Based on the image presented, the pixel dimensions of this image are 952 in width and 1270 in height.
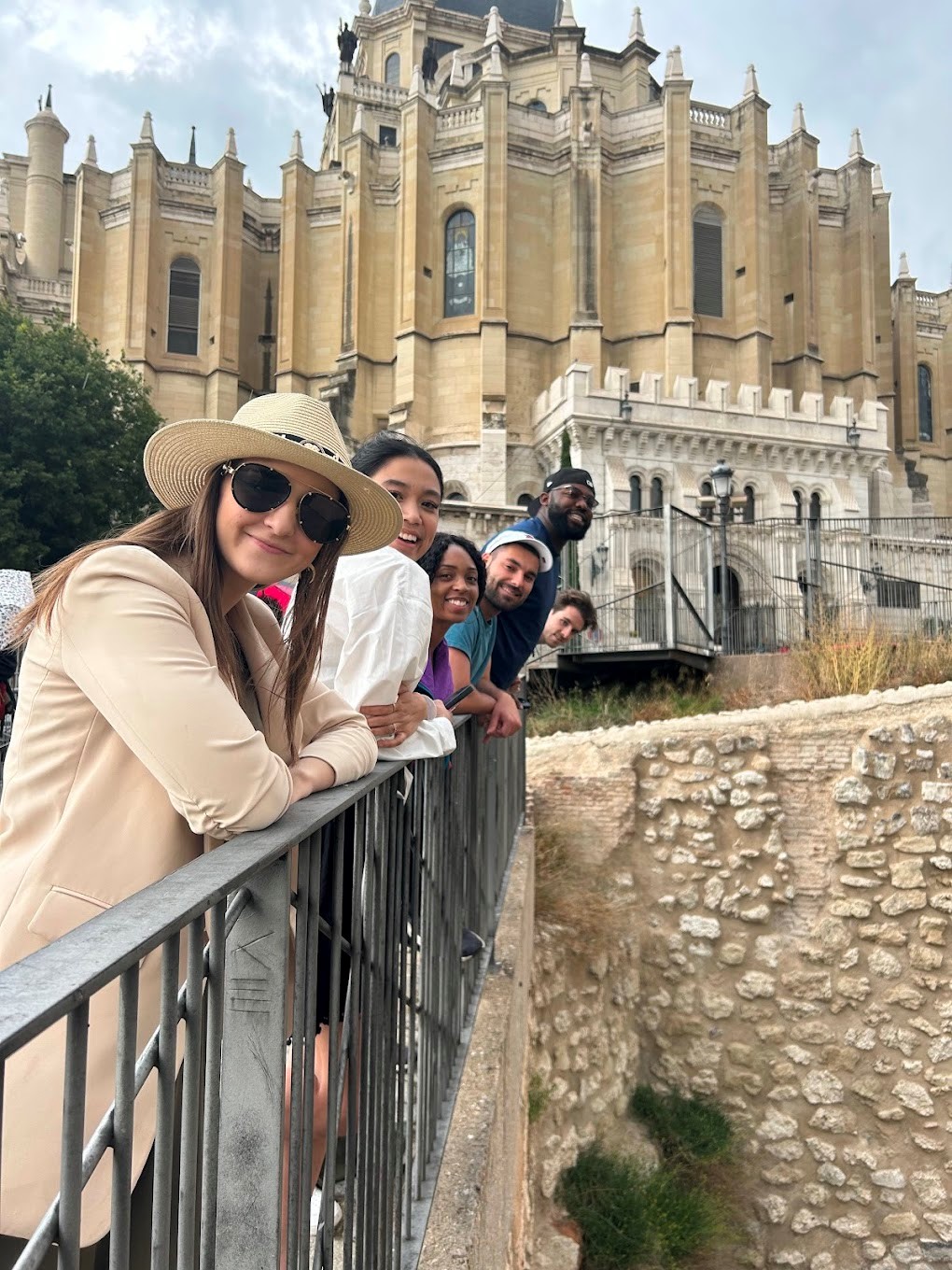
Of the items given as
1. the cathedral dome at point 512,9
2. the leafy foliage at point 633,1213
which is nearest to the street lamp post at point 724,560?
the leafy foliage at point 633,1213

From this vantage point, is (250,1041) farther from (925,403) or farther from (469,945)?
(925,403)

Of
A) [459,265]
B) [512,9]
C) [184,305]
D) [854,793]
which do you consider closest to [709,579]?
[854,793]

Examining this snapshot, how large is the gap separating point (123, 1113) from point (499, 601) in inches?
114

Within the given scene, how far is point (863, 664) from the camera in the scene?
903 cm

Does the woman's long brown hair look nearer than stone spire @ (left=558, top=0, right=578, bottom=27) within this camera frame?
Yes

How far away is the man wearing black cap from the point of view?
3822 mm

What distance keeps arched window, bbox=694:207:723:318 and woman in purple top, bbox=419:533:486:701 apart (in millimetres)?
30808

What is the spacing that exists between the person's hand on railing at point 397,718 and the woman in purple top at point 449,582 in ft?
2.38

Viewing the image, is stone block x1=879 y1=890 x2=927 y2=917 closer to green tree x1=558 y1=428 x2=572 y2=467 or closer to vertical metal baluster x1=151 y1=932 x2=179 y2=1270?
vertical metal baluster x1=151 y1=932 x2=179 y2=1270

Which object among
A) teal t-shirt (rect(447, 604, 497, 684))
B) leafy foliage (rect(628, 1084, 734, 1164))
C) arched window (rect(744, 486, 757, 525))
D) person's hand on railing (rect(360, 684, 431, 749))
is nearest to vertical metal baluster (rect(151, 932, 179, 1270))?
person's hand on railing (rect(360, 684, 431, 749))

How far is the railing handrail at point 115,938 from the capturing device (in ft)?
1.86

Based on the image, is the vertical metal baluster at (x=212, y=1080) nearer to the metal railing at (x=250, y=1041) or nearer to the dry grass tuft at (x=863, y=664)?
the metal railing at (x=250, y=1041)

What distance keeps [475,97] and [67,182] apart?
20209 millimetres

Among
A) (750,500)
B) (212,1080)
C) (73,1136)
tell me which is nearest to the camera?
(73,1136)
